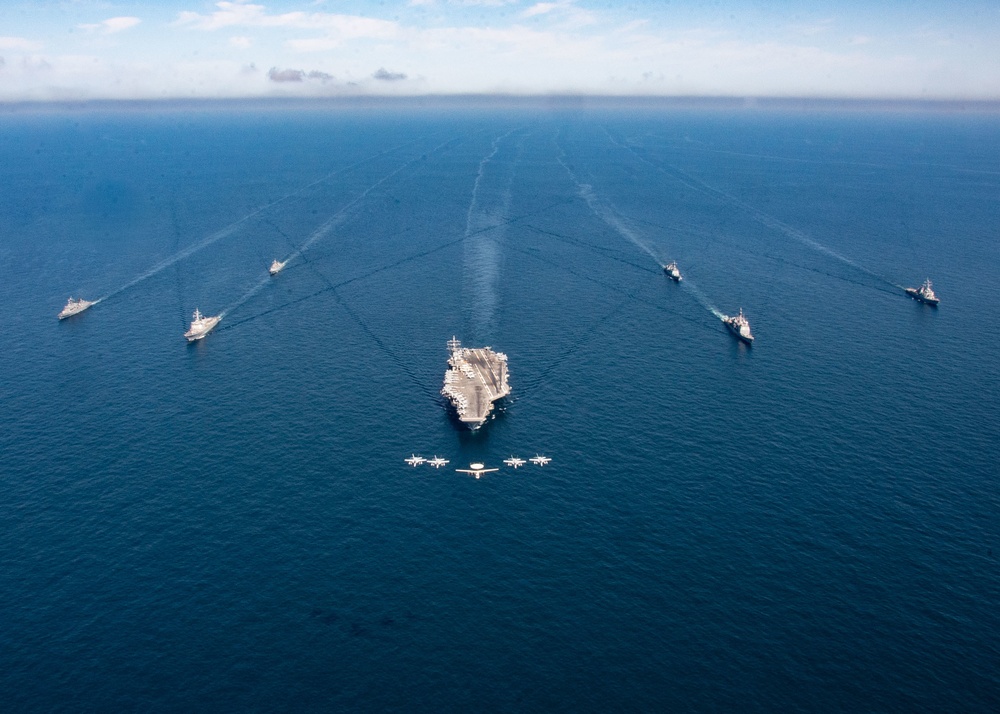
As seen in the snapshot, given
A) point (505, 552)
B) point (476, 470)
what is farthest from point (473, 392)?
point (505, 552)

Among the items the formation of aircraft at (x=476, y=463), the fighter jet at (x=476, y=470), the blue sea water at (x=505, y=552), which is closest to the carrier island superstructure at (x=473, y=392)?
the blue sea water at (x=505, y=552)

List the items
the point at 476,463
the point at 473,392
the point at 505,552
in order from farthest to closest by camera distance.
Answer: the point at 473,392
the point at 476,463
the point at 505,552

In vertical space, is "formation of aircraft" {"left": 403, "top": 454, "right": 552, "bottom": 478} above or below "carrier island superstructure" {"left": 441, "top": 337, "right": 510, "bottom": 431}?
below

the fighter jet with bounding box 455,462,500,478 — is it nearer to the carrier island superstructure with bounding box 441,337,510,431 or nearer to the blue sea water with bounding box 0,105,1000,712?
the blue sea water with bounding box 0,105,1000,712

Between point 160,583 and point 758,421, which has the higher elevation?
point 758,421

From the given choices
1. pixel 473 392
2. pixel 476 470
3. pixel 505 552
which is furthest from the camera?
pixel 473 392

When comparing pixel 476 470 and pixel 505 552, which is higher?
pixel 476 470

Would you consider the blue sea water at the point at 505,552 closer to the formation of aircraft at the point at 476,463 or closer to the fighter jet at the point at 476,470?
the formation of aircraft at the point at 476,463

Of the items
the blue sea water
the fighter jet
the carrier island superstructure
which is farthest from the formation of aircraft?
the carrier island superstructure

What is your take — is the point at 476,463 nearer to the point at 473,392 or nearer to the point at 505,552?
the point at 473,392

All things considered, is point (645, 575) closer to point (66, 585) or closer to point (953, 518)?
point (953, 518)

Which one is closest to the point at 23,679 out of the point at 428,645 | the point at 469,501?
the point at 428,645
